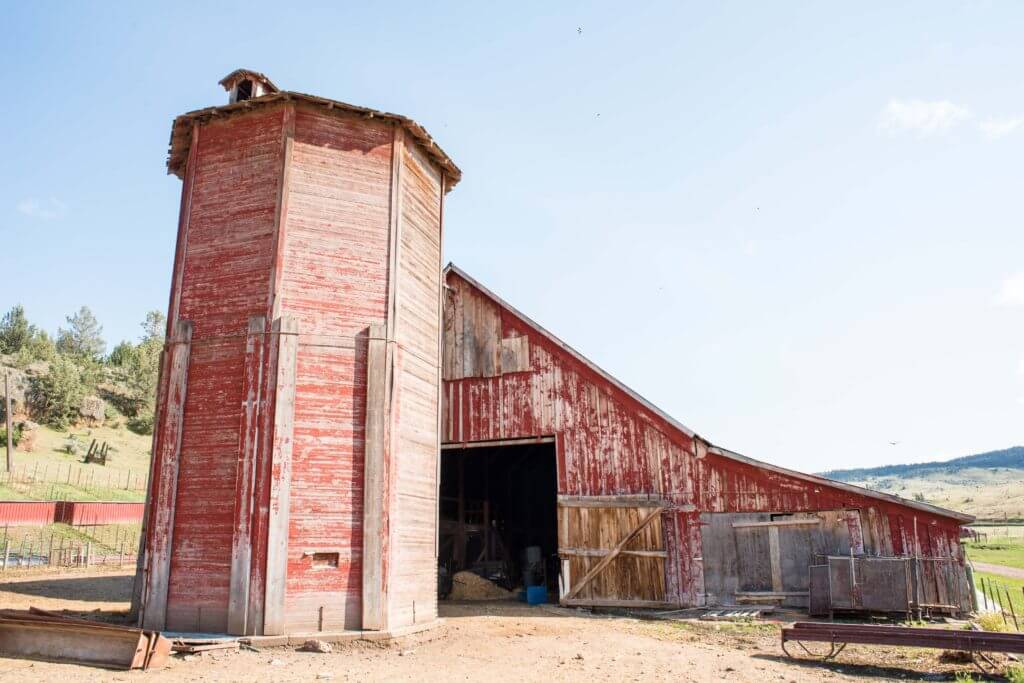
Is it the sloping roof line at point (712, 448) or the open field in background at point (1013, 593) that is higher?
the sloping roof line at point (712, 448)

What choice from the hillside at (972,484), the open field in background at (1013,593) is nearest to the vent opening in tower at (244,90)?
the open field in background at (1013,593)

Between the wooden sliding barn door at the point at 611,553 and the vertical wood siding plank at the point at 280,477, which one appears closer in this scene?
the vertical wood siding plank at the point at 280,477

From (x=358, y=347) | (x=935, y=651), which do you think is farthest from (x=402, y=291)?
(x=935, y=651)

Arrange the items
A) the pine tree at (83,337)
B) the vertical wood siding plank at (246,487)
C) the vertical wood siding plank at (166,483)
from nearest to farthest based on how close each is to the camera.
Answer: the vertical wood siding plank at (246,487), the vertical wood siding plank at (166,483), the pine tree at (83,337)

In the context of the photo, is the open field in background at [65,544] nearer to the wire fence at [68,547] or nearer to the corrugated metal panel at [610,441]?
the wire fence at [68,547]

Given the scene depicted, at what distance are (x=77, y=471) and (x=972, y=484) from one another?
172494mm

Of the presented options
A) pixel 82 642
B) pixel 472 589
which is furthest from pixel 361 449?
pixel 472 589

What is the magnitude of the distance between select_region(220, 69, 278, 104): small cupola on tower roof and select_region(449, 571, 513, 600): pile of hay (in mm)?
16351

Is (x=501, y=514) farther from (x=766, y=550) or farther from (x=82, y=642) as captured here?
(x=82, y=642)

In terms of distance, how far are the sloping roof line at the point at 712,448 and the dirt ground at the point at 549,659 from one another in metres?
4.01

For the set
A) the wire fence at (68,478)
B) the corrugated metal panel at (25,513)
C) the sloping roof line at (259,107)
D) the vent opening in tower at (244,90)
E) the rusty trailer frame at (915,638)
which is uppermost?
the vent opening in tower at (244,90)

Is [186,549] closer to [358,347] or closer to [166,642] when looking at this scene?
[166,642]

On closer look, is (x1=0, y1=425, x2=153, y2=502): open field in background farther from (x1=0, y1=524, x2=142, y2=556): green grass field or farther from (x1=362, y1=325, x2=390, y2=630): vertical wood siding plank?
(x1=362, y1=325, x2=390, y2=630): vertical wood siding plank

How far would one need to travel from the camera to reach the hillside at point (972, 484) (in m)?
106
